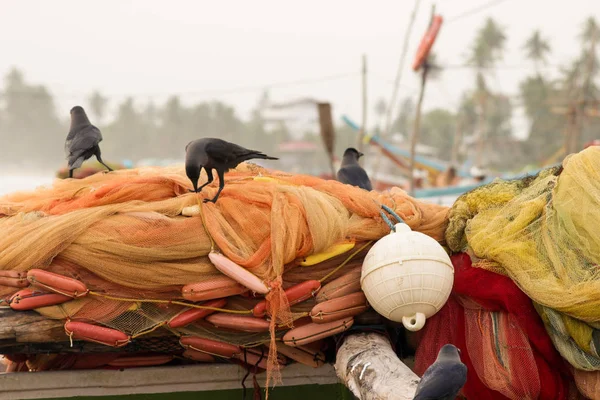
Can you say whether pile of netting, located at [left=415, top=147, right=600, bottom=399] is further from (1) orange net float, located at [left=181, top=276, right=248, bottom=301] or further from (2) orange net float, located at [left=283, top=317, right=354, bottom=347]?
(1) orange net float, located at [left=181, top=276, right=248, bottom=301]

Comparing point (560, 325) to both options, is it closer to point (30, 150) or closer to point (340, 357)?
point (340, 357)

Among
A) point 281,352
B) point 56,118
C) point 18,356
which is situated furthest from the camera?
point 56,118

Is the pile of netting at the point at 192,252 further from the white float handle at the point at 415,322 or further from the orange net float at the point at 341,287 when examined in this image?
the white float handle at the point at 415,322

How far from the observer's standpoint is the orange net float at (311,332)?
2855 millimetres

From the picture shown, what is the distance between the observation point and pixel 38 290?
280 cm

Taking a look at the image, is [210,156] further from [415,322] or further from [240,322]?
[415,322]

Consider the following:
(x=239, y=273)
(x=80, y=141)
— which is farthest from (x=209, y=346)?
(x=80, y=141)

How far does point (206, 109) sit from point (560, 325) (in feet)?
305

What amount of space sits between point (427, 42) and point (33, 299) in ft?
40.5

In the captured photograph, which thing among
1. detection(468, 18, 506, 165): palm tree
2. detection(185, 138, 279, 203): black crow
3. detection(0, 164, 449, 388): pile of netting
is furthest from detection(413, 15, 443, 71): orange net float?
detection(468, 18, 506, 165): palm tree

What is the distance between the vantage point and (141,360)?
3.18 meters

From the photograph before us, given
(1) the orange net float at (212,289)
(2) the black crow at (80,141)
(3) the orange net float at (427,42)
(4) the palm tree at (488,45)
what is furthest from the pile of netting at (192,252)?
(4) the palm tree at (488,45)

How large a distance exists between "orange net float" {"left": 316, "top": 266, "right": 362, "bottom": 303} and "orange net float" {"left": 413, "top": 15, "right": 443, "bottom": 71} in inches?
453

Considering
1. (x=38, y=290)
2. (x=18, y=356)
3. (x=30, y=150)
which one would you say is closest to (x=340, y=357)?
(x=38, y=290)
